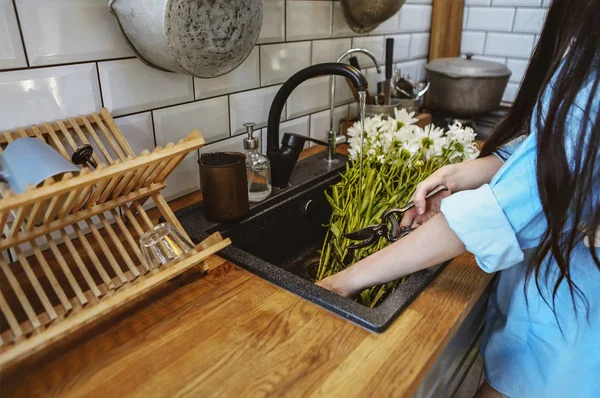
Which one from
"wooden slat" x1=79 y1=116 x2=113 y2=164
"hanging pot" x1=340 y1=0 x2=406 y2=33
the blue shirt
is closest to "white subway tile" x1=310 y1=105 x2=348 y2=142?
"hanging pot" x1=340 y1=0 x2=406 y2=33

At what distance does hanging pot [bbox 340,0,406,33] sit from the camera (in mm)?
1312

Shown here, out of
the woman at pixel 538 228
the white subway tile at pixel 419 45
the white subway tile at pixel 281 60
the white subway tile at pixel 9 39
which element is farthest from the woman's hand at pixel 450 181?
the white subway tile at pixel 419 45

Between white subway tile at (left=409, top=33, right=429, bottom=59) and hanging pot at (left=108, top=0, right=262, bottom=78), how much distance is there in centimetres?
107

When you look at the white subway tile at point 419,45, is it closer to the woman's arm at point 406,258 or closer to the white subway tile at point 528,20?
the white subway tile at point 528,20

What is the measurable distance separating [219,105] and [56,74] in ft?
1.21

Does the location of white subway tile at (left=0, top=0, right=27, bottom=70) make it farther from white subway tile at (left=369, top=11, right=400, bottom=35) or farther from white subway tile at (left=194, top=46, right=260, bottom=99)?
white subway tile at (left=369, top=11, right=400, bottom=35)

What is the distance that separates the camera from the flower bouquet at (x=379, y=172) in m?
1.02

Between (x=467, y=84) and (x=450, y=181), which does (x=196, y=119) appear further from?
(x=467, y=84)

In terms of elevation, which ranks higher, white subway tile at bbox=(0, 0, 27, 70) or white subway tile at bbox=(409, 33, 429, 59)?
white subway tile at bbox=(0, 0, 27, 70)

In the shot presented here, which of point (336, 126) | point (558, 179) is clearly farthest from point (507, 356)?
point (336, 126)

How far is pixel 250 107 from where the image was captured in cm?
114

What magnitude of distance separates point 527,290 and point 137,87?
0.80 m

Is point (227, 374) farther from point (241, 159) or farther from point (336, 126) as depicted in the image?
point (336, 126)

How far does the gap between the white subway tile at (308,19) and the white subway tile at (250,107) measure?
6.3 inches
